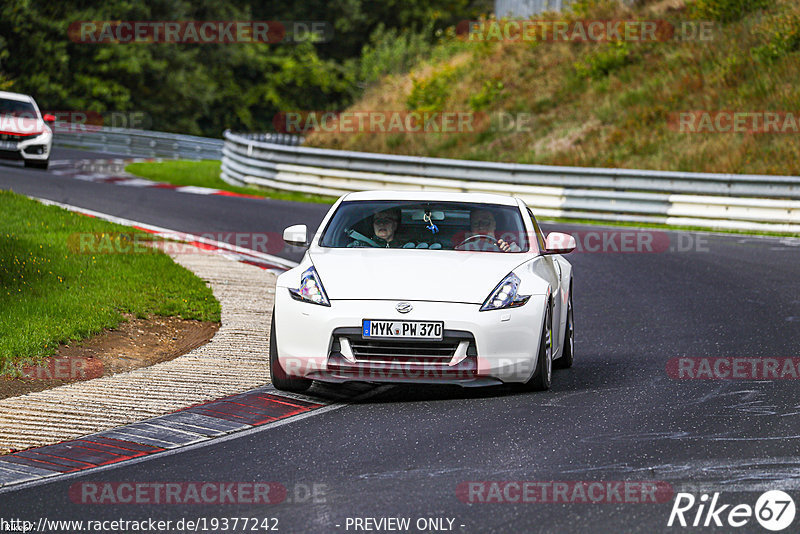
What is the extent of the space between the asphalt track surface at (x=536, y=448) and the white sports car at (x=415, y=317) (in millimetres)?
264

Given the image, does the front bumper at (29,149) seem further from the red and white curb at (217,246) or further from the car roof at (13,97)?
the red and white curb at (217,246)

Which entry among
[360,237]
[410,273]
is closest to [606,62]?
[360,237]

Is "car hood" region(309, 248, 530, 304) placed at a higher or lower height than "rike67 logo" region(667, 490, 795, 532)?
higher

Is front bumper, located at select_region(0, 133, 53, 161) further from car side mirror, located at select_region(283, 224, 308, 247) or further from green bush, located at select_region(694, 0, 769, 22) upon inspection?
car side mirror, located at select_region(283, 224, 308, 247)

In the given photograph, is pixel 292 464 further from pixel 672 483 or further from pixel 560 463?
pixel 672 483

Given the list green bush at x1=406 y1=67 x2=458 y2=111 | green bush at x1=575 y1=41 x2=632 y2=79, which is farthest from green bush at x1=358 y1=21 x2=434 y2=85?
green bush at x1=575 y1=41 x2=632 y2=79

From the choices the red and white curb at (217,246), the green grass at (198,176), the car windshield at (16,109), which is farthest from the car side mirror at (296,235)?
the car windshield at (16,109)

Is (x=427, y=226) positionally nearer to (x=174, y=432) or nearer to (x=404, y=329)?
(x=404, y=329)

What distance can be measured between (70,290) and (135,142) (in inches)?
1229

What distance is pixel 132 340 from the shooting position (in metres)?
10.3

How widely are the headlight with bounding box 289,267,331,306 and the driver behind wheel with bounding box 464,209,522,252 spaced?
132 cm

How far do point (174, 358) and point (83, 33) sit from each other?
130 ft

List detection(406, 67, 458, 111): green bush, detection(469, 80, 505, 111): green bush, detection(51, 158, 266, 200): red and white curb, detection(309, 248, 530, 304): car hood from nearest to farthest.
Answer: detection(309, 248, 530, 304): car hood < detection(51, 158, 266, 200): red and white curb < detection(469, 80, 505, 111): green bush < detection(406, 67, 458, 111): green bush

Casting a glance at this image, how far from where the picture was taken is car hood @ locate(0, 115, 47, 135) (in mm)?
26750
